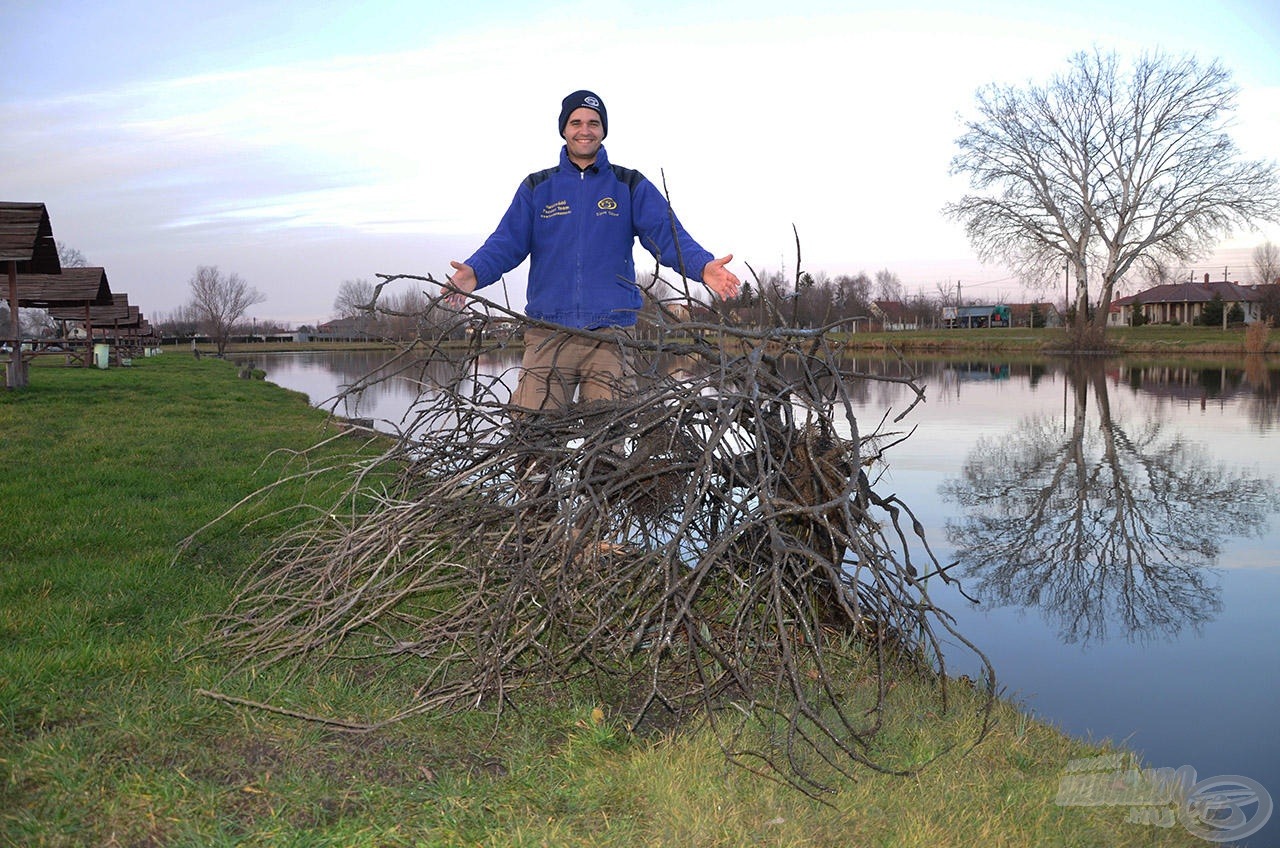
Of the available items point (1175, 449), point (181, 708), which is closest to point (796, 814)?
point (181, 708)

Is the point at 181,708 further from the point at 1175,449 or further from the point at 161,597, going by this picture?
the point at 1175,449

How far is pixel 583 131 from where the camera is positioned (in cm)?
479

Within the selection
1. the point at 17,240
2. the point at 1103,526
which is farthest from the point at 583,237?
the point at 17,240

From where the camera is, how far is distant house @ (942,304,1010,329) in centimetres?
8231

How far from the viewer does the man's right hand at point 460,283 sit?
435 cm

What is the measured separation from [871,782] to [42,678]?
8.91 ft

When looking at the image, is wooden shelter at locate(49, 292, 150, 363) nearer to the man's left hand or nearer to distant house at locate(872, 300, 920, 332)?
the man's left hand

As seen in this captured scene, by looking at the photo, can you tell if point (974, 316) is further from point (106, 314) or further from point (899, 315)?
point (106, 314)

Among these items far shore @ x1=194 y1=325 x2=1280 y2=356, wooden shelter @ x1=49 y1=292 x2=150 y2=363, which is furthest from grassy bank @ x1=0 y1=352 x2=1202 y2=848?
wooden shelter @ x1=49 y1=292 x2=150 y2=363

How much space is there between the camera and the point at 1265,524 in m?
7.12

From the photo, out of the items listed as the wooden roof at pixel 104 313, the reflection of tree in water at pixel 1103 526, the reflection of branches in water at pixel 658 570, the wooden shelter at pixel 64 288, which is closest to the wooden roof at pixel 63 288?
the wooden shelter at pixel 64 288

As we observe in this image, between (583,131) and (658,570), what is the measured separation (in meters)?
2.42

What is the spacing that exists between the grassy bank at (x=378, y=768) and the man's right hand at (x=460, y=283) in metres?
1.62

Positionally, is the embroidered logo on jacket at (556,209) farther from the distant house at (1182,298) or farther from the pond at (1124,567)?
the distant house at (1182,298)
